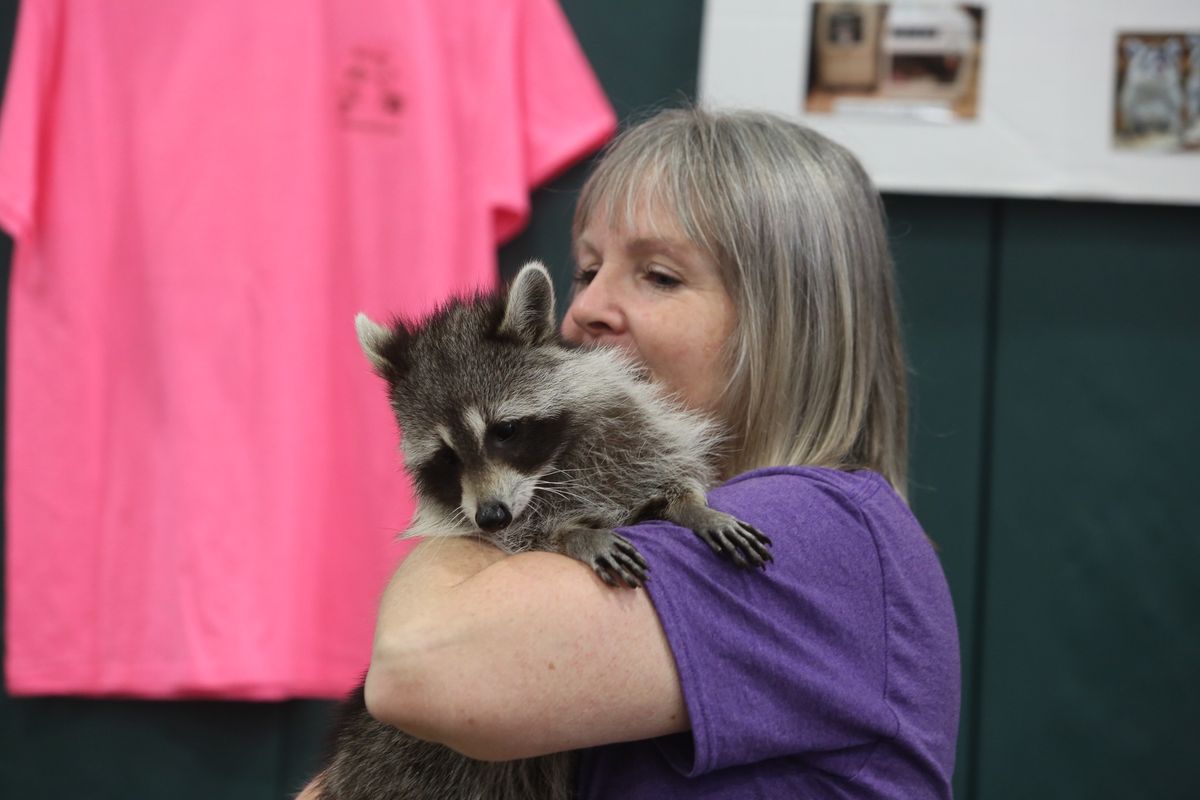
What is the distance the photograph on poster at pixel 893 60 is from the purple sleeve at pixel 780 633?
4.86 ft

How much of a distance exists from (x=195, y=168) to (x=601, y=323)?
4.24ft

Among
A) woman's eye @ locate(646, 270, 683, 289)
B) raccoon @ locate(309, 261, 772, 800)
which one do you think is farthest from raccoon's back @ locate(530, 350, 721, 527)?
woman's eye @ locate(646, 270, 683, 289)

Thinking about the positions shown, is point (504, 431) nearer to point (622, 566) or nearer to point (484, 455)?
point (484, 455)

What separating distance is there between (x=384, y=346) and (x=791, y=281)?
596 millimetres

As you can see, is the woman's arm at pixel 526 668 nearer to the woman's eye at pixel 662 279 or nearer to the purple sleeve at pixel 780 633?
the purple sleeve at pixel 780 633

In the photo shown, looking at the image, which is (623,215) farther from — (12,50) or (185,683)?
(12,50)

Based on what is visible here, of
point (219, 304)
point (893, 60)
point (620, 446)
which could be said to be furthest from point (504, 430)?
point (893, 60)

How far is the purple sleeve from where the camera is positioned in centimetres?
106

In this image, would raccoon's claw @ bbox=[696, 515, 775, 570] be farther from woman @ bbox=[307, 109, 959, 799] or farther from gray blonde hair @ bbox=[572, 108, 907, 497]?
gray blonde hair @ bbox=[572, 108, 907, 497]

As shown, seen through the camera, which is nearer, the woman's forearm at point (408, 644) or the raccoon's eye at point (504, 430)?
the woman's forearm at point (408, 644)

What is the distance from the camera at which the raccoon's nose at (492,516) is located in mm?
1351

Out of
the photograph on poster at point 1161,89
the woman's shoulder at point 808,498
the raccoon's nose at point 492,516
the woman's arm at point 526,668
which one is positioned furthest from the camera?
the photograph on poster at point 1161,89

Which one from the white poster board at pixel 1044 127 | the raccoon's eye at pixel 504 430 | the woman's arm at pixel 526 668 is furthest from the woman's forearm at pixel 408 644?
the white poster board at pixel 1044 127

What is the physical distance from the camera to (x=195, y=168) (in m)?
2.39
